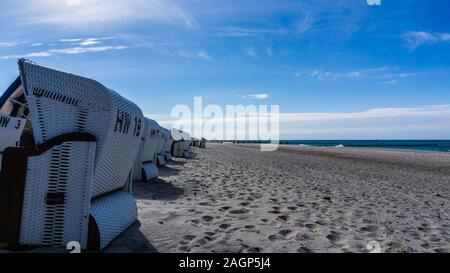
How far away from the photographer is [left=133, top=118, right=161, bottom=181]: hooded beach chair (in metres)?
10.0

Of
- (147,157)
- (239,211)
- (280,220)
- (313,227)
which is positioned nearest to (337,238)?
(313,227)

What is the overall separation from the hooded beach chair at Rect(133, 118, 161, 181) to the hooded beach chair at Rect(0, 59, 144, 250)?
6109 mm

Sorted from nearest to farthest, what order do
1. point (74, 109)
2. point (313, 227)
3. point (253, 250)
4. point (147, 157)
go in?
point (74, 109) → point (253, 250) → point (313, 227) → point (147, 157)

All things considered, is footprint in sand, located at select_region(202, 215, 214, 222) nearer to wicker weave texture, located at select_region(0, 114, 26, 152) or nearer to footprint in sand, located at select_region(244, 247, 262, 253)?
footprint in sand, located at select_region(244, 247, 262, 253)

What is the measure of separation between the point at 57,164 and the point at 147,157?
24.7ft

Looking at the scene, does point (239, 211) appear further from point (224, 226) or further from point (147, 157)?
point (147, 157)

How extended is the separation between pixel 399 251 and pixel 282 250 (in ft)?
4.64

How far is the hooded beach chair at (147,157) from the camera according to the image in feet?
32.9

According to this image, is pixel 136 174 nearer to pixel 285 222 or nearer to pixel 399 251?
pixel 285 222

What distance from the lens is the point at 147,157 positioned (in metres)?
11.1

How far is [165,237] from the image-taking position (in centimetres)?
444

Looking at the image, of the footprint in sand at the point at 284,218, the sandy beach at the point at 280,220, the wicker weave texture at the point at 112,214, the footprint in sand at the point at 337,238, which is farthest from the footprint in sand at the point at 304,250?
the wicker weave texture at the point at 112,214

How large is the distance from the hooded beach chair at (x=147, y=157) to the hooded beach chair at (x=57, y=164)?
611cm
